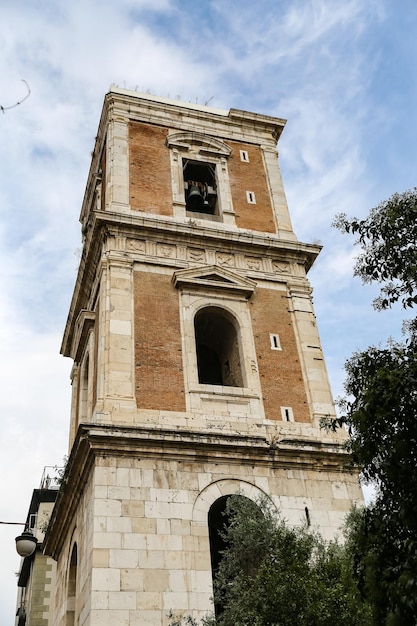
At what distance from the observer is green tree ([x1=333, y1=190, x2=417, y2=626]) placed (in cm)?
793

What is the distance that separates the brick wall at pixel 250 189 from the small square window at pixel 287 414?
21.1 feet

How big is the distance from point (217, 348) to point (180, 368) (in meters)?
3.14

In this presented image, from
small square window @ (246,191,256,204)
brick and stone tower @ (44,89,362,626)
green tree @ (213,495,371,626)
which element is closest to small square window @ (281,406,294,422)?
brick and stone tower @ (44,89,362,626)

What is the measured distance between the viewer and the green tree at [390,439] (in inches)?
312

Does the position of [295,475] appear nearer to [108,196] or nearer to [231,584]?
[231,584]

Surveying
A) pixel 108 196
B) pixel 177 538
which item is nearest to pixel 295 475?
pixel 177 538

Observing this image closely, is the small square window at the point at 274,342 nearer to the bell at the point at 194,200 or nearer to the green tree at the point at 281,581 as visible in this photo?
the bell at the point at 194,200

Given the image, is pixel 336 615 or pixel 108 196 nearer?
pixel 336 615

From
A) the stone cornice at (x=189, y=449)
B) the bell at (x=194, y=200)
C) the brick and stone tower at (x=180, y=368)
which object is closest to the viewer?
the brick and stone tower at (x=180, y=368)

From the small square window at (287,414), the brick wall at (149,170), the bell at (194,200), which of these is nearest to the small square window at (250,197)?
the bell at (194,200)

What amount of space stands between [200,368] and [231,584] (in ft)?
30.7

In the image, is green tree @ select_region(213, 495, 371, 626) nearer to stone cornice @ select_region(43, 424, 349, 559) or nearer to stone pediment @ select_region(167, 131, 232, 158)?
stone cornice @ select_region(43, 424, 349, 559)

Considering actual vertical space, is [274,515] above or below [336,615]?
above

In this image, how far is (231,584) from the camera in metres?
12.5
